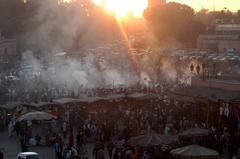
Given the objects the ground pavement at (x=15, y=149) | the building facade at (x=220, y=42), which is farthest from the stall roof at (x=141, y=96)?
the building facade at (x=220, y=42)

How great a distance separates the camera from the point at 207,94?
69.4 ft

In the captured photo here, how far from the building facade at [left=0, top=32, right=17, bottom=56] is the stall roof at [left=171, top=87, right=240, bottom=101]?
37.7 m

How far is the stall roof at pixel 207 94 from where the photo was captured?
19987 mm

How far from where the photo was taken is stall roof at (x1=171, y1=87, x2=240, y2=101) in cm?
1999

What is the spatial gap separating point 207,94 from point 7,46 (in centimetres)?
4020

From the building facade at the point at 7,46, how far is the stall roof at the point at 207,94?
37.7 m

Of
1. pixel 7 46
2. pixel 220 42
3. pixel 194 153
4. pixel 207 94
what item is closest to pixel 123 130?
pixel 207 94

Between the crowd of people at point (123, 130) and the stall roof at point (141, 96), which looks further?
the stall roof at point (141, 96)

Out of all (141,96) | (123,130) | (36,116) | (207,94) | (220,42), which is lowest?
(123,130)

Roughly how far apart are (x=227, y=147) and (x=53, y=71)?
72.3 feet

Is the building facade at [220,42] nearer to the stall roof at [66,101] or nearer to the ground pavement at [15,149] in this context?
the stall roof at [66,101]

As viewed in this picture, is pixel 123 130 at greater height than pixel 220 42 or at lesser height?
lesser

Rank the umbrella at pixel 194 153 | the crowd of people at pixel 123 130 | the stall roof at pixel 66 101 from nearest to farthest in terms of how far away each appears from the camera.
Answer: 1. the umbrella at pixel 194 153
2. the crowd of people at pixel 123 130
3. the stall roof at pixel 66 101

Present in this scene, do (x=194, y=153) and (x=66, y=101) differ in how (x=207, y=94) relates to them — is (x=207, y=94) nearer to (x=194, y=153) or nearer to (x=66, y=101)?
(x=66, y=101)
